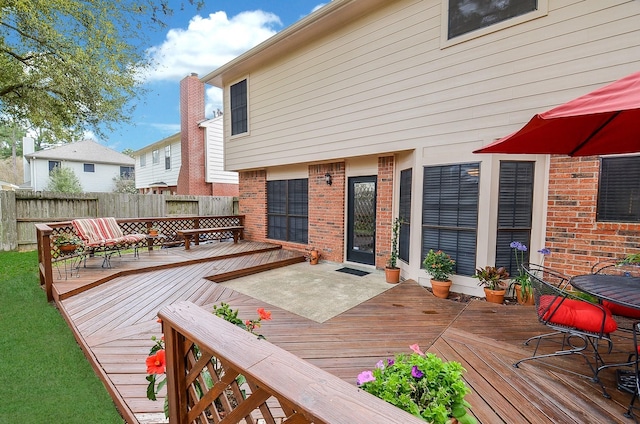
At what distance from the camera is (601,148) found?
2.91 m

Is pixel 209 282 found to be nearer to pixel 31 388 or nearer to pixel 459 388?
pixel 31 388

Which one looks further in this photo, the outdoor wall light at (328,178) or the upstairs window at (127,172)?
the upstairs window at (127,172)

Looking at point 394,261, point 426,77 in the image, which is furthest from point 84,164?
point 426,77

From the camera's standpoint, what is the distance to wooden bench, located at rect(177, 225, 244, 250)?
7.41 meters

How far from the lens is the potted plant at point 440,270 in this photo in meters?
4.32

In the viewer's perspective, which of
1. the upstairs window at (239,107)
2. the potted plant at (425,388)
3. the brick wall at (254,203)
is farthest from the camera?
the brick wall at (254,203)

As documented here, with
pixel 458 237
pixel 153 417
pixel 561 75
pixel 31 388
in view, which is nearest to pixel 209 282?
pixel 31 388

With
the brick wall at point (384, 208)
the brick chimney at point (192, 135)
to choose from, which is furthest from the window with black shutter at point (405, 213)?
the brick chimney at point (192, 135)

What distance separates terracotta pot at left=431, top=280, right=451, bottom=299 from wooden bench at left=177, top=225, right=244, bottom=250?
5597 millimetres

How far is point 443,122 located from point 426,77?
0.82m

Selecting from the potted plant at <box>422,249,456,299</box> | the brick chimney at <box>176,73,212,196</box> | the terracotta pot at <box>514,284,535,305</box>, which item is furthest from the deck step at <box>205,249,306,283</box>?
the brick chimney at <box>176,73,212,196</box>

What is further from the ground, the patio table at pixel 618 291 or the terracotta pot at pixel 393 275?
the patio table at pixel 618 291

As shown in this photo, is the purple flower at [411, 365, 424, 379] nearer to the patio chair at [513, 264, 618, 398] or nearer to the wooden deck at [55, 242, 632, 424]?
the wooden deck at [55, 242, 632, 424]

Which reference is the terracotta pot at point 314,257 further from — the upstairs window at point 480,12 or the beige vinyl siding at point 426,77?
the upstairs window at point 480,12
